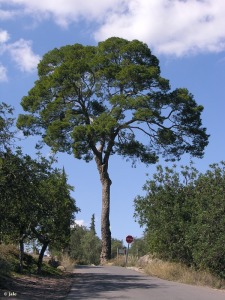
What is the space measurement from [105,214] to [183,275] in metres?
17.8

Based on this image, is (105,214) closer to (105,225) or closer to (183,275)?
(105,225)

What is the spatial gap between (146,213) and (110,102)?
12.9 m

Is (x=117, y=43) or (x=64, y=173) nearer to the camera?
(x=64, y=173)

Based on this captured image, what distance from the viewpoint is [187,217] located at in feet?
79.9

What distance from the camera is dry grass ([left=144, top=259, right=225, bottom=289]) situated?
68.8 ft

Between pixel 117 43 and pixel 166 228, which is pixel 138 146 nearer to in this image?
pixel 117 43

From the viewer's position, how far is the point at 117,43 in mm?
39688

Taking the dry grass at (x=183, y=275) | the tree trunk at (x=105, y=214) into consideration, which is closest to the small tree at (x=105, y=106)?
the tree trunk at (x=105, y=214)

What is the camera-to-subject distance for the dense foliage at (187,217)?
21.1 metres

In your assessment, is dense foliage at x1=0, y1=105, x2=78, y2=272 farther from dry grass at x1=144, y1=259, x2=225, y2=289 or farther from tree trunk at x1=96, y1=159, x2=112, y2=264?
tree trunk at x1=96, y1=159, x2=112, y2=264

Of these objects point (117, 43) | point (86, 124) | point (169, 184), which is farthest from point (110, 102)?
point (169, 184)

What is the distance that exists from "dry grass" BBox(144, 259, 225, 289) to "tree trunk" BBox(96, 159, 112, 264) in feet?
45.4

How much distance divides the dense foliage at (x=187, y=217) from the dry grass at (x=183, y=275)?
510mm

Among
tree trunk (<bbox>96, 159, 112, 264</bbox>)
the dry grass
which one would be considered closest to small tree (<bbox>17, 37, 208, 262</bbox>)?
tree trunk (<bbox>96, 159, 112, 264</bbox>)
